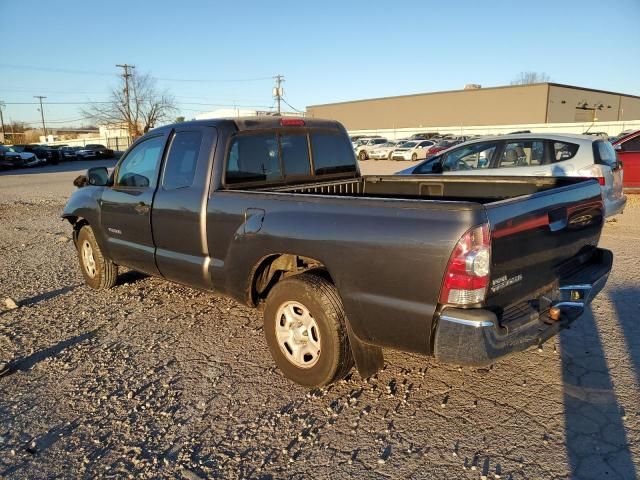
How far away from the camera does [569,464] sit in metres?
2.63

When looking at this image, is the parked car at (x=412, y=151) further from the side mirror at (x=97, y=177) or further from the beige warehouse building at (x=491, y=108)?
the side mirror at (x=97, y=177)

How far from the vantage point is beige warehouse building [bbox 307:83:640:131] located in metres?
58.5

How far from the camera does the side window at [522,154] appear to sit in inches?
318

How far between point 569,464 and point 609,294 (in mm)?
3149

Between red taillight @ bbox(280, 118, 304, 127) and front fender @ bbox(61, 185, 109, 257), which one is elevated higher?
red taillight @ bbox(280, 118, 304, 127)

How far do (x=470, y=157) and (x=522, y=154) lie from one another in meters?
0.89

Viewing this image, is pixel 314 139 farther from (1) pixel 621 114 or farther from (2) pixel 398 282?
(1) pixel 621 114

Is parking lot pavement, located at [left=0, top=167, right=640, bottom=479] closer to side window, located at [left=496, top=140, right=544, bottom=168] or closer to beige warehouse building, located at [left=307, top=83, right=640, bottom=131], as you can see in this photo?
side window, located at [left=496, top=140, right=544, bottom=168]

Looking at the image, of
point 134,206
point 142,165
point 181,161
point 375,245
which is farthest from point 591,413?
point 142,165

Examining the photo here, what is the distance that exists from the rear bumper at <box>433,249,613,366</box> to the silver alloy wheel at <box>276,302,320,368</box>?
96cm

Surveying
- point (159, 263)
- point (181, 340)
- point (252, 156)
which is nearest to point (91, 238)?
point (159, 263)

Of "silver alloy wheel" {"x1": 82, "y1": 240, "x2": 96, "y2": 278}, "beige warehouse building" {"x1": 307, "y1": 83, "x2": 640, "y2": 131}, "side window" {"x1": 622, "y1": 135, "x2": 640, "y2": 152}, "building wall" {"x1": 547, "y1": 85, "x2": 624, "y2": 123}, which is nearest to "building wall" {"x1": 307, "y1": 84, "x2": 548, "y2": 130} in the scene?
"beige warehouse building" {"x1": 307, "y1": 83, "x2": 640, "y2": 131}

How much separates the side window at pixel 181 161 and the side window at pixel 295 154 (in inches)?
30.0

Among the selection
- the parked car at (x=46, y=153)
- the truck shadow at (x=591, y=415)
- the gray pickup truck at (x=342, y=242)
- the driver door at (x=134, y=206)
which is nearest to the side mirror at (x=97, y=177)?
the gray pickup truck at (x=342, y=242)
